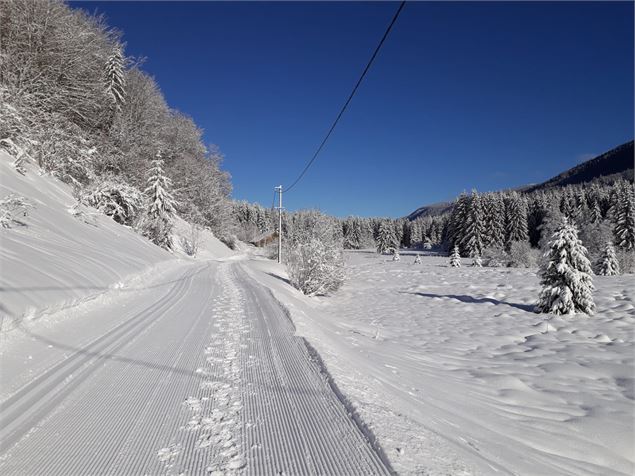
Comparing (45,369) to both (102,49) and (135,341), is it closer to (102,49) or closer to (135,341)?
(135,341)

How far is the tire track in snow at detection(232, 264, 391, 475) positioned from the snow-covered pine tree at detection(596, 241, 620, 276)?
32.6m

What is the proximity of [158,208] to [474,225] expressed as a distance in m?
52.3

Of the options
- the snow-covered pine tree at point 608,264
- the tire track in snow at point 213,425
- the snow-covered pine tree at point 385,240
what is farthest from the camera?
the snow-covered pine tree at point 385,240

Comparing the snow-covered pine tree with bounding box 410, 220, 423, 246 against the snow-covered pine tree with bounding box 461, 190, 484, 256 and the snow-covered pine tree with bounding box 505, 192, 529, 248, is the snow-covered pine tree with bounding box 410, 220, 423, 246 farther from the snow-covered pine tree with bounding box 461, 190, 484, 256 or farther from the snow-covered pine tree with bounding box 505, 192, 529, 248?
the snow-covered pine tree with bounding box 461, 190, 484, 256

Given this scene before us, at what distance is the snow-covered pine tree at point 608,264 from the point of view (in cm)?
2730

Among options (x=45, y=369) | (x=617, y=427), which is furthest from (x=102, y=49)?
(x=617, y=427)

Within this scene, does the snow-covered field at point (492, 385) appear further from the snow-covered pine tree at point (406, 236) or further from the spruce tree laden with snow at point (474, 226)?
the snow-covered pine tree at point (406, 236)

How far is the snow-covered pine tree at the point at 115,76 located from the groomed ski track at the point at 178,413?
842 inches

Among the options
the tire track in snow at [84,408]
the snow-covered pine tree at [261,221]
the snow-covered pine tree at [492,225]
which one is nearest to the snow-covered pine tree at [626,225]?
the snow-covered pine tree at [492,225]

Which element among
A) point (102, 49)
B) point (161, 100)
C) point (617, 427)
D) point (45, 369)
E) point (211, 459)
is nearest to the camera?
point (211, 459)

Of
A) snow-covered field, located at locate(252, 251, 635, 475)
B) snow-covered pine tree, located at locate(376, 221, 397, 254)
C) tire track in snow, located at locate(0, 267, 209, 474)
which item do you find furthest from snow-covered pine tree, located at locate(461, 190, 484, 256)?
tire track in snow, located at locate(0, 267, 209, 474)

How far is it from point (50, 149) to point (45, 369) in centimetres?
1525

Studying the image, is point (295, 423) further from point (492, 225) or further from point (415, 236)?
point (415, 236)

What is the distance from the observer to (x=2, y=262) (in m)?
5.46
